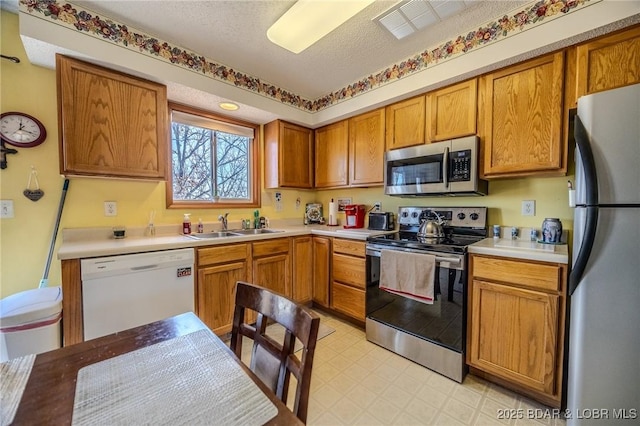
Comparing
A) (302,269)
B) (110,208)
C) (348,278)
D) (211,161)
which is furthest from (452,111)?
(110,208)

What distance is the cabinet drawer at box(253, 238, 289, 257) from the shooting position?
238 cm

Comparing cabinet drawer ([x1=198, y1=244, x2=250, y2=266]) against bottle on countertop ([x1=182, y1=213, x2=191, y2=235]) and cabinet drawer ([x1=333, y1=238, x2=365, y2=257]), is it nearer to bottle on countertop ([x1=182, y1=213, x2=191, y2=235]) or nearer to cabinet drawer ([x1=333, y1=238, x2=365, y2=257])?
bottle on countertop ([x1=182, y1=213, x2=191, y2=235])

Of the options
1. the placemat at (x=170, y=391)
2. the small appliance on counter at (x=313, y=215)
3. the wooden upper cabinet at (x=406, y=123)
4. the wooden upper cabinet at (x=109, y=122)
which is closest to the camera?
the placemat at (x=170, y=391)

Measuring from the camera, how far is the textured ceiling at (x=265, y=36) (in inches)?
64.6

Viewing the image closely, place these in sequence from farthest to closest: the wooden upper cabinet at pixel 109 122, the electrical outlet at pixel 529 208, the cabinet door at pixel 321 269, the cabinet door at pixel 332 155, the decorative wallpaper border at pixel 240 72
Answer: the cabinet door at pixel 332 155, the cabinet door at pixel 321 269, the electrical outlet at pixel 529 208, the wooden upper cabinet at pixel 109 122, the decorative wallpaper border at pixel 240 72

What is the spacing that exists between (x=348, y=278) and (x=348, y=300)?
21 centimetres

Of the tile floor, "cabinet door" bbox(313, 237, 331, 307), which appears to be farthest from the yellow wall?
"cabinet door" bbox(313, 237, 331, 307)

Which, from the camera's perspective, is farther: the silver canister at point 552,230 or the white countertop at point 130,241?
the silver canister at point 552,230

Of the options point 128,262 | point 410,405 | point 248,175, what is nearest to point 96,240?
point 128,262

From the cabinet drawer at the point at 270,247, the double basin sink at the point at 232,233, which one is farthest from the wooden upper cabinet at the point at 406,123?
the double basin sink at the point at 232,233

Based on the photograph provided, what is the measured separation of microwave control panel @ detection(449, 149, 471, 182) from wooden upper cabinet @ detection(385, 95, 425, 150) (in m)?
0.33

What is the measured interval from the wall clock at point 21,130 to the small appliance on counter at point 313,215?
2462 millimetres

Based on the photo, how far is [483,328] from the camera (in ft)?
5.57

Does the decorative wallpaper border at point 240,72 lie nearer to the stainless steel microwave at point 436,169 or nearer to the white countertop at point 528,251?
the stainless steel microwave at point 436,169
